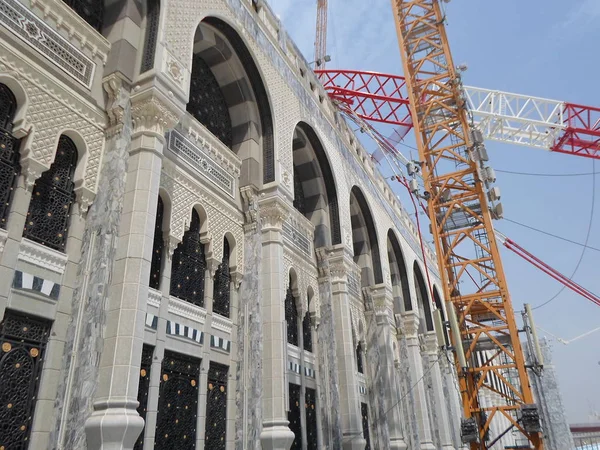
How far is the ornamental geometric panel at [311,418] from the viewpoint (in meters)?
10.4

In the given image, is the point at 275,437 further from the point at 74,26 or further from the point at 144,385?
the point at 74,26

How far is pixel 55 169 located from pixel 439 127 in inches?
489

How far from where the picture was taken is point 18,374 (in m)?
4.93

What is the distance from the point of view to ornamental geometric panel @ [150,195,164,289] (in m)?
7.14

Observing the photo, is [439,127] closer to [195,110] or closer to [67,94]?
[195,110]

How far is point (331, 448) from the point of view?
10.6 metres

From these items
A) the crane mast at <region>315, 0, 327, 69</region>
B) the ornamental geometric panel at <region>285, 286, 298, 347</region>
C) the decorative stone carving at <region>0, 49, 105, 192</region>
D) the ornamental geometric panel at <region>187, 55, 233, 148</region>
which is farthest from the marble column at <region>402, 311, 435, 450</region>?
the crane mast at <region>315, 0, 327, 69</region>

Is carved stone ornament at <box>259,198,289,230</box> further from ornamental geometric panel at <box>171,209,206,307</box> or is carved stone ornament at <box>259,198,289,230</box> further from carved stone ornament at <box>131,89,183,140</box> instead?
carved stone ornament at <box>131,89,183,140</box>

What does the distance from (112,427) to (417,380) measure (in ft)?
48.1

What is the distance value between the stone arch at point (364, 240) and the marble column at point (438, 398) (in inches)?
218

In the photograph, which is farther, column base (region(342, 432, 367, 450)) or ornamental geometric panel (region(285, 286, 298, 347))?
column base (region(342, 432, 367, 450))

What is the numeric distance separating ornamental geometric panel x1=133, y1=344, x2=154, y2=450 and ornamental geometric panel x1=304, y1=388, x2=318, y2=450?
5.05 metres

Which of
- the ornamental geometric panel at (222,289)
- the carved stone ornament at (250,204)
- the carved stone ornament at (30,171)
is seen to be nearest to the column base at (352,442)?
the ornamental geometric panel at (222,289)

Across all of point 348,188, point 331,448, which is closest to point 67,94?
point 331,448
